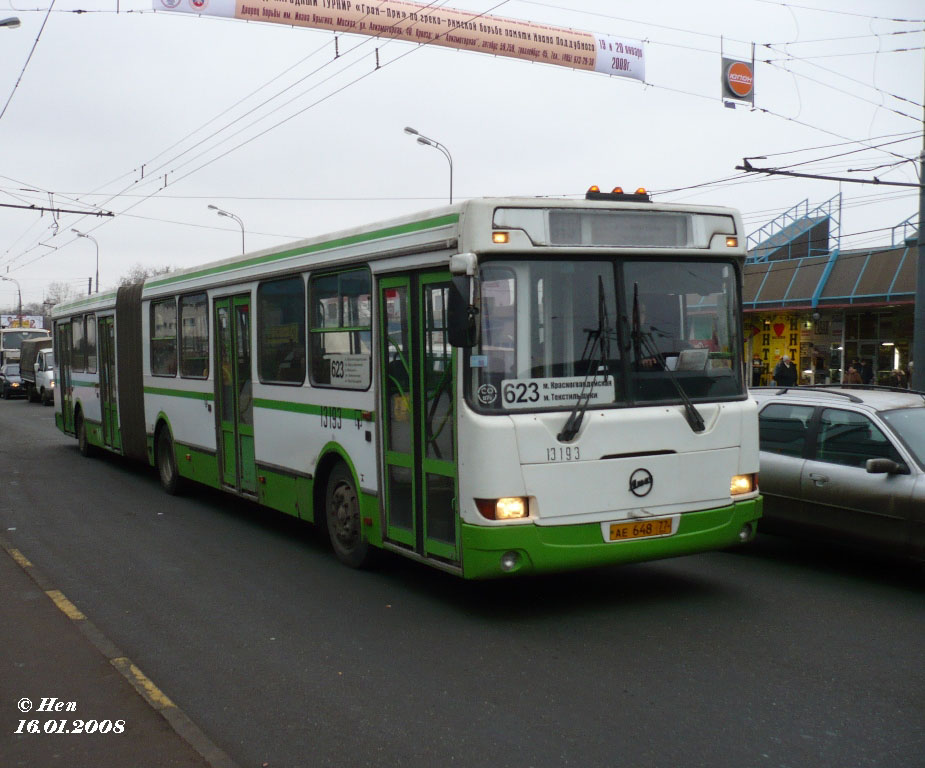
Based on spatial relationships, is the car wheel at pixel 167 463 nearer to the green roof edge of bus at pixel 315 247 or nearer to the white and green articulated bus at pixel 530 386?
the green roof edge of bus at pixel 315 247

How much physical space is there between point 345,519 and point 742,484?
10.6ft

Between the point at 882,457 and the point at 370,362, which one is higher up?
the point at 370,362

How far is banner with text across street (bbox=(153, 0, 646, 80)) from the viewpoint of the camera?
18.8m

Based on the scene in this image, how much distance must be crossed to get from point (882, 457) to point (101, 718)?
5813 mm

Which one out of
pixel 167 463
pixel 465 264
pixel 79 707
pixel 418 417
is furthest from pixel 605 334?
pixel 167 463

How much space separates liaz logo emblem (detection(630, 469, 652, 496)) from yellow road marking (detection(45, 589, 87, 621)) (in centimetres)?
384

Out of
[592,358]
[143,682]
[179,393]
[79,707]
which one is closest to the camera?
[79,707]

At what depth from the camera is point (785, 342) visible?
34344mm

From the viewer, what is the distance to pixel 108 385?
50.7ft

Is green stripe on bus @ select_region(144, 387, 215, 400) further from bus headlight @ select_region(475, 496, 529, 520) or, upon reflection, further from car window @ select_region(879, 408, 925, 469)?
car window @ select_region(879, 408, 925, 469)

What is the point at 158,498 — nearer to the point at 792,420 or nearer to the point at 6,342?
the point at 792,420

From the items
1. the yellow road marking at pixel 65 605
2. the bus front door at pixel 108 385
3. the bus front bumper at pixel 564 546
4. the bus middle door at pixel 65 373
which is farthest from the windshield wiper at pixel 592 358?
the bus middle door at pixel 65 373

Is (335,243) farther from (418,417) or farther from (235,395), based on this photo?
(235,395)

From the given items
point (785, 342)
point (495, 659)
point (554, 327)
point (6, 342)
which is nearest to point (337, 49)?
point (554, 327)
